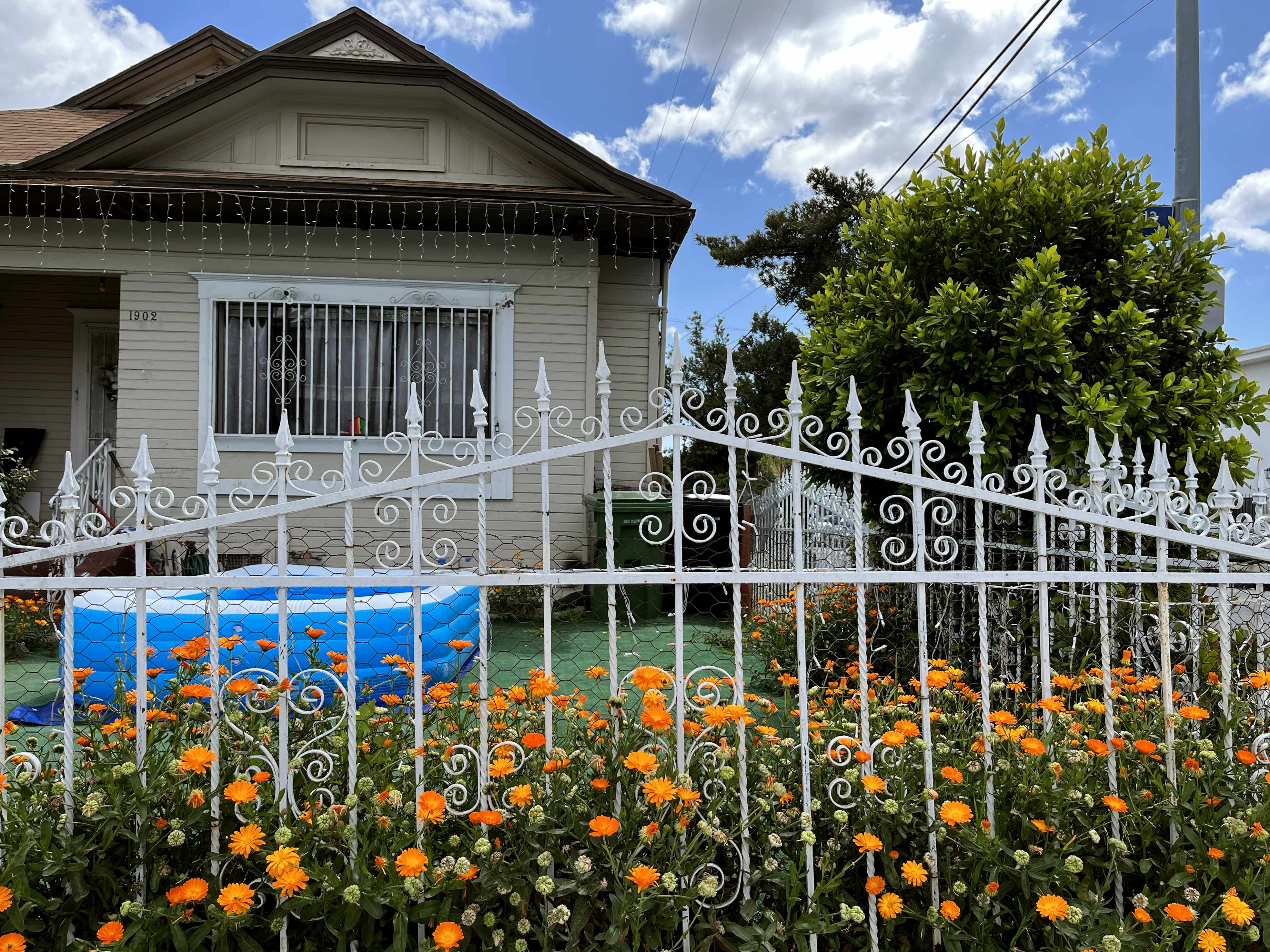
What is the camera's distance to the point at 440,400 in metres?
8.28

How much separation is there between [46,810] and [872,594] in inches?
171

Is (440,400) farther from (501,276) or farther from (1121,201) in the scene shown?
(1121,201)

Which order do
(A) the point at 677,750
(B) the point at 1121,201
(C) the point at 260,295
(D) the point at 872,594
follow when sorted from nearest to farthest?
(A) the point at 677,750 → (B) the point at 1121,201 → (D) the point at 872,594 → (C) the point at 260,295

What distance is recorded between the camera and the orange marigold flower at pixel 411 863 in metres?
1.81

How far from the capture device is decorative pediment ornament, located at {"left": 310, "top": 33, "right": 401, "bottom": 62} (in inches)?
340

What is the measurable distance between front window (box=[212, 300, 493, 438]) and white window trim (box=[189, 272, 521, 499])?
80 mm

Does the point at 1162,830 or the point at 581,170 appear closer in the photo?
the point at 1162,830

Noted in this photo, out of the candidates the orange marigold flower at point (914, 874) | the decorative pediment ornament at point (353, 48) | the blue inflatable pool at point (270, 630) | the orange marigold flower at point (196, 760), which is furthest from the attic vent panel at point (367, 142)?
the orange marigold flower at point (914, 874)

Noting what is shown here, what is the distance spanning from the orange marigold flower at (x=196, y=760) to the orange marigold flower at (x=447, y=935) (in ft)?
2.44

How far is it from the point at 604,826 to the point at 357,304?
7.34 metres

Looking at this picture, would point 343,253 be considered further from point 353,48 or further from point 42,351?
point 42,351

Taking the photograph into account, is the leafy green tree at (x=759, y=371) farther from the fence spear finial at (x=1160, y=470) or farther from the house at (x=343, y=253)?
the fence spear finial at (x=1160, y=470)

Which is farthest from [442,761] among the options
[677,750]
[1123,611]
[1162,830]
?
[1123,611]

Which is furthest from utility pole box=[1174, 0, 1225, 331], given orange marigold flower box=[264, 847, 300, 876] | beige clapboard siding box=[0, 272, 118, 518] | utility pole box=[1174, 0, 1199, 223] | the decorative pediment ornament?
beige clapboard siding box=[0, 272, 118, 518]
